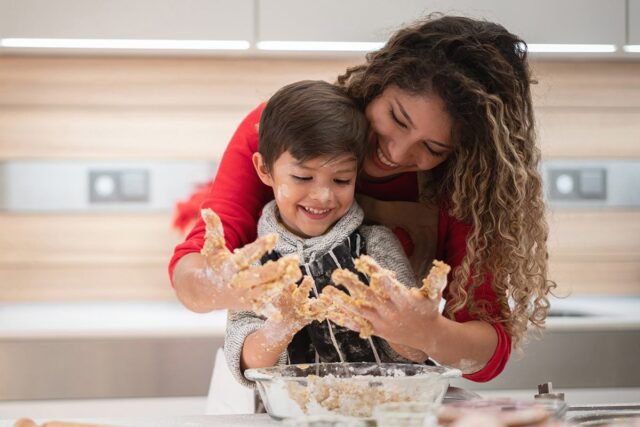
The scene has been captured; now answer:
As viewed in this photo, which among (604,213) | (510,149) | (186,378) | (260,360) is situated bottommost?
(186,378)

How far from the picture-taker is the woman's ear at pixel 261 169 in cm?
137

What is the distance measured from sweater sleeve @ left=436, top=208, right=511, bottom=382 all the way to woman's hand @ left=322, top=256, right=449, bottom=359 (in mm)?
253

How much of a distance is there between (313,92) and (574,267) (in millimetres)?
1871

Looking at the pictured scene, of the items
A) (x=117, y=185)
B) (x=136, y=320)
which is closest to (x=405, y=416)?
(x=136, y=320)

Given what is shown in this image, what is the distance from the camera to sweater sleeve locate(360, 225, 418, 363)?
1.37m

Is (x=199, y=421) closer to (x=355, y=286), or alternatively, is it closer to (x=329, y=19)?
(x=355, y=286)

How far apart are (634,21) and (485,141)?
1.54m

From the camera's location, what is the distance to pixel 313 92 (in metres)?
1.34

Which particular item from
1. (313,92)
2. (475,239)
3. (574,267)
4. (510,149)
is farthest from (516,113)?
(574,267)

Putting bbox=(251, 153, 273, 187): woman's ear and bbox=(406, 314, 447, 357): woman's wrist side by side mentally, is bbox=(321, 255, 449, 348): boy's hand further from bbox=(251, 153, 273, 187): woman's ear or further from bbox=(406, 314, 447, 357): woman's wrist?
bbox=(251, 153, 273, 187): woman's ear

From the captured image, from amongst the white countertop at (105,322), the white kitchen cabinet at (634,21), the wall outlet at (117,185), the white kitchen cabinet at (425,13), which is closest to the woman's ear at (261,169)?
the white countertop at (105,322)

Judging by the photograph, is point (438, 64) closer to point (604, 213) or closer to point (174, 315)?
point (174, 315)

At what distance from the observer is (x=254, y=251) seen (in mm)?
950

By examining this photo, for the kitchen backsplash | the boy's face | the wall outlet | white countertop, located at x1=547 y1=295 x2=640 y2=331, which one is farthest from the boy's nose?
the wall outlet
